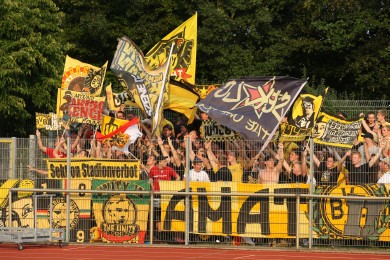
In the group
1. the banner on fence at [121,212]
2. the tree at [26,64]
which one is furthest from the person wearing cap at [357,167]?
the tree at [26,64]

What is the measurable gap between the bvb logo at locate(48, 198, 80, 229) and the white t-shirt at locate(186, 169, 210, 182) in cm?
269

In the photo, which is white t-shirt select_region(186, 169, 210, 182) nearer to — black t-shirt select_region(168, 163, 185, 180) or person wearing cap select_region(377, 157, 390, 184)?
black t-shirt select_region(168, 163, 185, 180)

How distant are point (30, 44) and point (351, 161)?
23.9 metres

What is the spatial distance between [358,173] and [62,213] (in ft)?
21.4

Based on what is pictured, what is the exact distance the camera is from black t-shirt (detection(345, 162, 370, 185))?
924 inches

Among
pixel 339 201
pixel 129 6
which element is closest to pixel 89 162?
pixel 339 201

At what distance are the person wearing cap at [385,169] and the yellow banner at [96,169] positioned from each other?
5.06m

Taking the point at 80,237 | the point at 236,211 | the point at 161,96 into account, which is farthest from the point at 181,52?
the point at 80,237

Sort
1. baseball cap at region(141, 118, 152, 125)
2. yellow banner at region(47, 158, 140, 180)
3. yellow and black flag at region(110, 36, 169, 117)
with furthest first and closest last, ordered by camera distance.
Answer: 1. baseball cap at region(141, 118, 152, 125)
2. yellow and black flag at region(110, 36, 169, 117)
3. yellow banner at region(47, 158, 140, 180)

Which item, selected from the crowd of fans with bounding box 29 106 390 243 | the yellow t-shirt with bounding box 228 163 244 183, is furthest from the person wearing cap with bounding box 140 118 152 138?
the yellow t-shirt with bounding box 228 163 244 183

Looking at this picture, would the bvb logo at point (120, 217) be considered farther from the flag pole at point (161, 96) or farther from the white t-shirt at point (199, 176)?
the flag pole at point (161, 96)

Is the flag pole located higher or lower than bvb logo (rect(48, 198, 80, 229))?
higher

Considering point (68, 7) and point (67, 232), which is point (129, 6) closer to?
point (68, 7)

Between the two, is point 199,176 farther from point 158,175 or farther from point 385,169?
point 385,169
